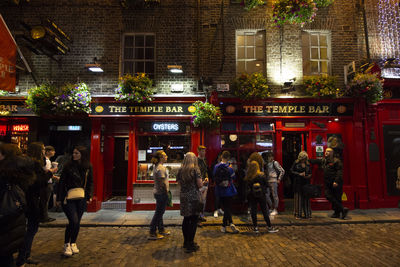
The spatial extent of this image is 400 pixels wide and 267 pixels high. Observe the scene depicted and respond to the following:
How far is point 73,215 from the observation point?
452cm

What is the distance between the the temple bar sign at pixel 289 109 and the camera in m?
8.59

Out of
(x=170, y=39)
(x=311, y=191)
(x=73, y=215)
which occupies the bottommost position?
(x=73, y=215)

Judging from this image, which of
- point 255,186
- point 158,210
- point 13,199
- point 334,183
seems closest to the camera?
point 13,199

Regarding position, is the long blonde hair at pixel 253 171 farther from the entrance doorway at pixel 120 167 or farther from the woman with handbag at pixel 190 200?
the entrance doorway at pixel 120 167

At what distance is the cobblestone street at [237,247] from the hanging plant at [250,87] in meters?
A: 4.27

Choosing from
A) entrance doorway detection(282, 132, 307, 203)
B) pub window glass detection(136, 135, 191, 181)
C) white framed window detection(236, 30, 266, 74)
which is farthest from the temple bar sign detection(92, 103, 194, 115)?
entrance doorway detection(282, 132, 307, 203)

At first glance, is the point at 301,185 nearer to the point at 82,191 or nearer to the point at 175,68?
the point at 175,68

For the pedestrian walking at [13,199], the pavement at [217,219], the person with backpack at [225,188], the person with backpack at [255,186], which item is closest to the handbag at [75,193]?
the pedestrian walking at [13,199]

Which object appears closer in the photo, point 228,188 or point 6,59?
point 6,59

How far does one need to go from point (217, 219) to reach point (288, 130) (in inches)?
162

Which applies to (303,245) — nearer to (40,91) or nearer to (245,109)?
(245,109)

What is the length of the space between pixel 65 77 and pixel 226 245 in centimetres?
804

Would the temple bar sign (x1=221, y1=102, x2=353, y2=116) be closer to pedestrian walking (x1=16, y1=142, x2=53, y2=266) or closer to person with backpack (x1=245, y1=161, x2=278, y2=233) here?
person with backpack (x1=245, y1=161, x2=278, y2=233)

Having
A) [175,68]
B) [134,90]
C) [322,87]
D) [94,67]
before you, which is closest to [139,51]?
[94,67]
